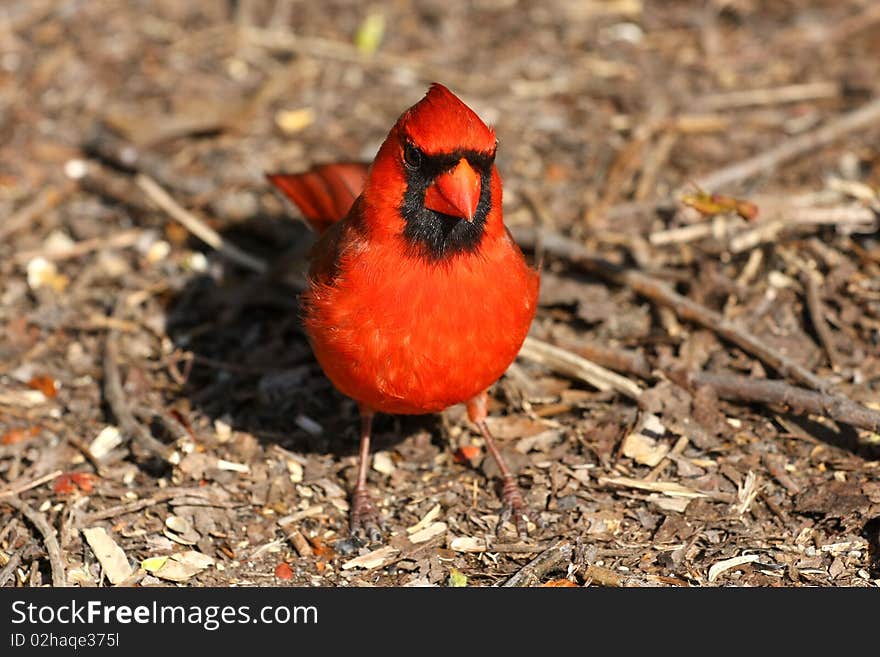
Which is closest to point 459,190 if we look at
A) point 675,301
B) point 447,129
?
point 447,129

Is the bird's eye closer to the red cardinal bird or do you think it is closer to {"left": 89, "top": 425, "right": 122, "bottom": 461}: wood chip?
the red cardinal bird

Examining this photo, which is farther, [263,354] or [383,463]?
[263,354]

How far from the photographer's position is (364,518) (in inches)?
181

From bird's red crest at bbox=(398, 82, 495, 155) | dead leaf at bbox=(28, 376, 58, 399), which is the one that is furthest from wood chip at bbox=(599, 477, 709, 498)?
dead leaf at bbox=(28, 376, 58, 399)

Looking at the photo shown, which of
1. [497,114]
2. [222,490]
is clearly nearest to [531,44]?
[497,114]

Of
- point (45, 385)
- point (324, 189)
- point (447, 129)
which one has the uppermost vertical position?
point (447, 129)

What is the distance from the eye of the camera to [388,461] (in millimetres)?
4980

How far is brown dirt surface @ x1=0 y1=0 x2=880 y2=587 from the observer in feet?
14.6

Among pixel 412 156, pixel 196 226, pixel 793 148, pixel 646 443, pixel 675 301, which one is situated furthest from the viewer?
pixel 793 148

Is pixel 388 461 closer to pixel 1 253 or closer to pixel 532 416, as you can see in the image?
pixel 532 416

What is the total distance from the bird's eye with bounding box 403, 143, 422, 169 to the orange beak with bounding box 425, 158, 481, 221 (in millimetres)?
94

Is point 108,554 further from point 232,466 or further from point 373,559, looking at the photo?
point 373,559

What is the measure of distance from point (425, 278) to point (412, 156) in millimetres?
424

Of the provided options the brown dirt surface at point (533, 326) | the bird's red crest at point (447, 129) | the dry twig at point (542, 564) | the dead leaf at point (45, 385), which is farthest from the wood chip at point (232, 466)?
the bird's red crest at point (447, 129)
